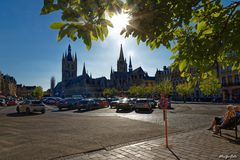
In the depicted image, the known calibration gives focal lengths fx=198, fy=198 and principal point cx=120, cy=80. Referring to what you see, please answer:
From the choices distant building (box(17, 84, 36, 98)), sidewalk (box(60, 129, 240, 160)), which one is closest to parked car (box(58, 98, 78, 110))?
sidewalk (box(60, 129, 240, 160))

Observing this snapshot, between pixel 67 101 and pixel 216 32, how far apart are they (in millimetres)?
30110

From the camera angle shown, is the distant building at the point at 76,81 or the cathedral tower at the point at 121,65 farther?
the cathedral tower at the point at 121,65

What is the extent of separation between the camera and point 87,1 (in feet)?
8.74

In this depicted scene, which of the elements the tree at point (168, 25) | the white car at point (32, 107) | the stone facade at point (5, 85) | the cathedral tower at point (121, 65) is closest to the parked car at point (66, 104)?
the white car at point (32, 107)

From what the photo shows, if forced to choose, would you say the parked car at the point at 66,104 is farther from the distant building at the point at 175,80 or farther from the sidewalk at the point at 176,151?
the distant building at the point at 175,80

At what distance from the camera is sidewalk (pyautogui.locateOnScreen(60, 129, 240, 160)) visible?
5.73 meters

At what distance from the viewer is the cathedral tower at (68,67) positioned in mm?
142375

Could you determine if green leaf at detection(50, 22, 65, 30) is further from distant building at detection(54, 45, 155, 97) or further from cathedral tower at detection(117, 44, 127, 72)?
cathedral tower at detection(117, 44, 127, 72)

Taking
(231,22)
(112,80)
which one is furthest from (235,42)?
(112,80)

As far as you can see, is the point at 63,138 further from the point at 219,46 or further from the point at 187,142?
the point at 219,46

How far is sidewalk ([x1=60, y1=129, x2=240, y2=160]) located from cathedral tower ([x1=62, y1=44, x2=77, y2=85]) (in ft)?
462

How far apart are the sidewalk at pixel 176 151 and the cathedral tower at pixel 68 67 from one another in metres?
141

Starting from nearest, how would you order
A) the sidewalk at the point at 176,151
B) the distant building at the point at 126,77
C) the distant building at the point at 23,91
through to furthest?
the sidewalk at the point at 176,151
the distant building at the point at 126,77
the distant building at the point at 23,91

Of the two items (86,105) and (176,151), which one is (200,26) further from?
(86,105)
